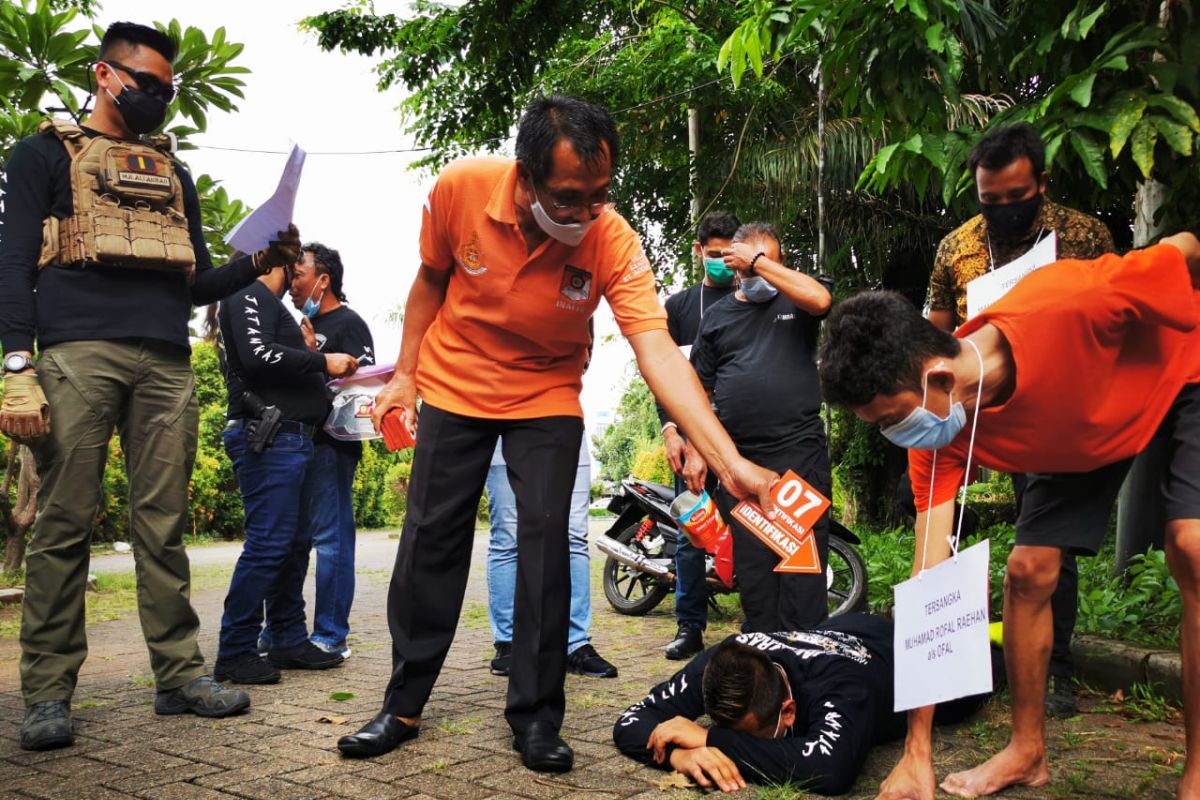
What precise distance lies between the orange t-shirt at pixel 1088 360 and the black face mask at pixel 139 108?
2.98 m

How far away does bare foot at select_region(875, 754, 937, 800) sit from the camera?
9.21ft

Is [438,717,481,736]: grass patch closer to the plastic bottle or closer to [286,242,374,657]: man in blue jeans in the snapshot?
the plastic bottle

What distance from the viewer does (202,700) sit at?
12.9 feet

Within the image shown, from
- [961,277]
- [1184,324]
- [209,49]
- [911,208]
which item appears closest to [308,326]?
[209,49]

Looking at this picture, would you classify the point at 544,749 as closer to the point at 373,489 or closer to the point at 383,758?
the point at 383,758

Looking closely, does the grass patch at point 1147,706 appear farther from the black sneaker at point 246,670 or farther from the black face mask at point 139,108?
the black face mask at point 139,108

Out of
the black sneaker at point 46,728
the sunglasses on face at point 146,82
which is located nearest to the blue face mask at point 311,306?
the sunglasses on face at point 146,82

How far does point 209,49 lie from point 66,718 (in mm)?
4183

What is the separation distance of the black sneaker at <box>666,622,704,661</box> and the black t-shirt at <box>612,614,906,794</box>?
5.63 ft

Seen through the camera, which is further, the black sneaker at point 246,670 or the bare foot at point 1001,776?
the black sneaker at point 246,670

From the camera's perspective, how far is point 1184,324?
2.68 metres

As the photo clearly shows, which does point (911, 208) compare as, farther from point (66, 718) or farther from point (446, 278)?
point (66, 718)

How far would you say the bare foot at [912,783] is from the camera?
9.21ft

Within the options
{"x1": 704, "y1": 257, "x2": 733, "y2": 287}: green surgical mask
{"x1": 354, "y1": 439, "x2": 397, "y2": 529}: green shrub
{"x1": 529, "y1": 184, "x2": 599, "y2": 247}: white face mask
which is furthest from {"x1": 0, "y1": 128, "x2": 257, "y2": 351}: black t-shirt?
{"x1": 354, "y1": 439, "x2": 397, "y2": 529}: green shrub
